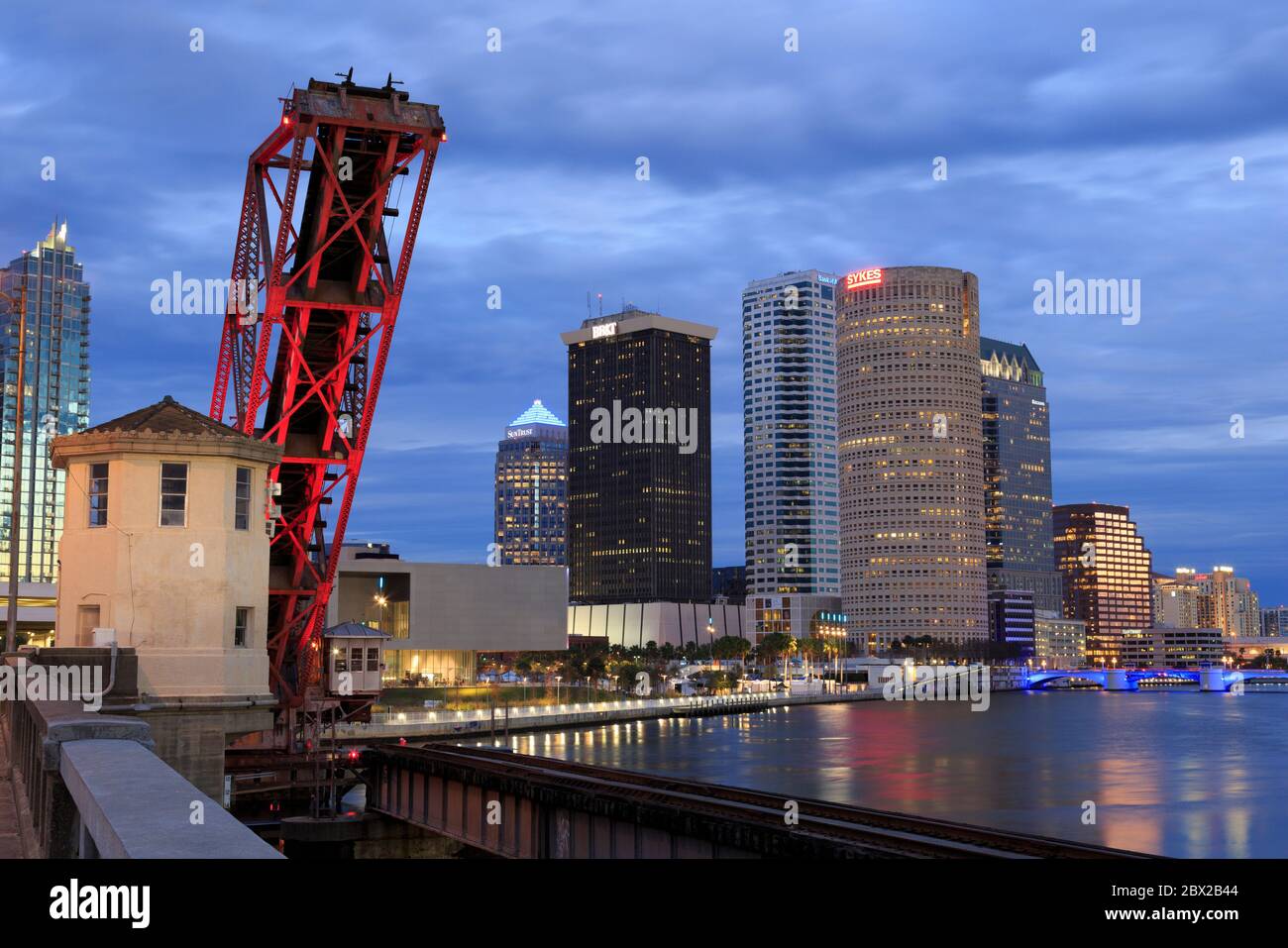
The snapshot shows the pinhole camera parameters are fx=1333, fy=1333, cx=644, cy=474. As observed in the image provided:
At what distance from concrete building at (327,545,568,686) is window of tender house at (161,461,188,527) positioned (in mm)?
113676

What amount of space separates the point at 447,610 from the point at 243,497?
123798mm

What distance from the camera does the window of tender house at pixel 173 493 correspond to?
26.5m

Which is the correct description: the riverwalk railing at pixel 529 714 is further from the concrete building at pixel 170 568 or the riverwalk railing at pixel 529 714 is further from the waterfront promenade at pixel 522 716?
the concrete building at pixel 170 568

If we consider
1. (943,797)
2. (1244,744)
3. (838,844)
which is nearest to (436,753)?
(838,844)

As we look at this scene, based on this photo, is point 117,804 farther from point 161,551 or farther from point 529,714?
point 529,714

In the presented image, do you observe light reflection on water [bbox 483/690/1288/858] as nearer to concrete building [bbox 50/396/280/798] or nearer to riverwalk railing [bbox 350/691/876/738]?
riverwalk railing [bbox 350/691/876/738]

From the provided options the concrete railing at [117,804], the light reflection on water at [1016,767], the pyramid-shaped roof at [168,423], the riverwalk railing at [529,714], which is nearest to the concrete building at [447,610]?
the riverwalk railing at [529,714]

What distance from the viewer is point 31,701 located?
61.0 ft

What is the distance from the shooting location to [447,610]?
150m

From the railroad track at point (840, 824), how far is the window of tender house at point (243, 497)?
31.9 ft

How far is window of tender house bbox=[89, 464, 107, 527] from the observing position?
87.1 ft
